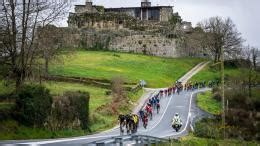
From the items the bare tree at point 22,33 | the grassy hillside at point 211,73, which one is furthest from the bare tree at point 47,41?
the grassy hillside at point 211,73

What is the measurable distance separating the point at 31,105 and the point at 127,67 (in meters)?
66.2

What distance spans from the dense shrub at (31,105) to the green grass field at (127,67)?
3814 cm

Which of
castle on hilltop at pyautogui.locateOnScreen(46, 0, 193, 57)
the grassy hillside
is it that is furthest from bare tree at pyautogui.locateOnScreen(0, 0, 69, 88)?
castle on hilltop at pyautogui.locateOnScreen(46, 0, 193, 57)

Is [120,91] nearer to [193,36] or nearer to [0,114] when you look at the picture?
[0,114]

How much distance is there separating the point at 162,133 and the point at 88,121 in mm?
6420

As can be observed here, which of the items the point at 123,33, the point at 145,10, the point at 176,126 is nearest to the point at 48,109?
the point at 176,126

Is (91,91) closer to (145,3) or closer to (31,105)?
(31,105)

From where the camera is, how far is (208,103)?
75625mm

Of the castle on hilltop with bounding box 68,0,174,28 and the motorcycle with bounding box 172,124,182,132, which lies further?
the castle on hilltop with bounding box 68,0,174,28

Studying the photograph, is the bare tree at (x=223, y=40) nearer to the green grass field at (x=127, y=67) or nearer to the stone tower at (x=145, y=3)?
the green grass field at (x=127, y=67)

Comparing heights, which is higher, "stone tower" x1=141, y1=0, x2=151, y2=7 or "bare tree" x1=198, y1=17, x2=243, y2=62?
"stone tower" x1=141, y1=0, x2=151, y2=7

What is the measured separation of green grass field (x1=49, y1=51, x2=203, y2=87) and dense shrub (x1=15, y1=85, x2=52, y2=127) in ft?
125

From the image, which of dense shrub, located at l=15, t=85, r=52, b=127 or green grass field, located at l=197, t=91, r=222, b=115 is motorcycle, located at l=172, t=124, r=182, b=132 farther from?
green grass field, located at l=197, t=91, r=222, b=115

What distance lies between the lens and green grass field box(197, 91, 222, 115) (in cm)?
7012
